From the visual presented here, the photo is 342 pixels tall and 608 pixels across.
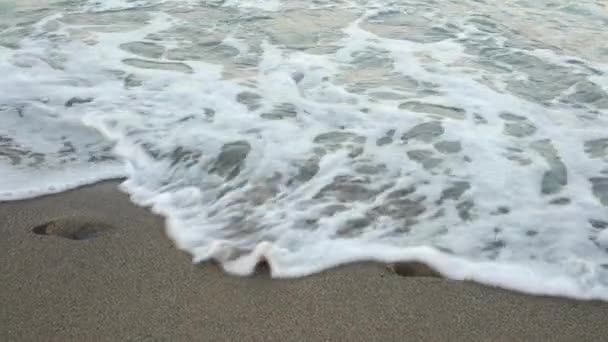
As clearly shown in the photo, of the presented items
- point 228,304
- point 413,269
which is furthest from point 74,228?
point 413,269

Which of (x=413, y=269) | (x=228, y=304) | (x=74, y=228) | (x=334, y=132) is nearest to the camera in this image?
Result: (x=228, y=304)

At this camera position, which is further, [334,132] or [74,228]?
[334,132]

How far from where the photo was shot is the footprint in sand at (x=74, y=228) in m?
2.66

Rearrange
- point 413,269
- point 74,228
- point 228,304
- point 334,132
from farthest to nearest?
point 334,132
point 74,228
point 413,269
point 228,304

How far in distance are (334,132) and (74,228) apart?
1.46m

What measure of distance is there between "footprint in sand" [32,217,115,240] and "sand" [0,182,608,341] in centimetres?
6

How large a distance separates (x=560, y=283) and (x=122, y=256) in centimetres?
161

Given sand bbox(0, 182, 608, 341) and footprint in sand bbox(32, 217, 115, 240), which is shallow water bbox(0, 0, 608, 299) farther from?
footprint in sand bbox(32, 217, 115, 240)

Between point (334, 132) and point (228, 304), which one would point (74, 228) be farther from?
point (334, 132)

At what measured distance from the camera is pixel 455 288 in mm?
2344

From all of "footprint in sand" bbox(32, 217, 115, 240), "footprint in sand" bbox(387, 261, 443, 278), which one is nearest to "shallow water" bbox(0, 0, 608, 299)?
"footprint in sand" bbox(387, 261, 443, 278)

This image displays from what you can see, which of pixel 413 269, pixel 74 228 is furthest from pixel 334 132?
pixel 74 228

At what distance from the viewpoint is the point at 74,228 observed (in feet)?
8.87

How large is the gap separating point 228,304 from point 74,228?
Result: 2.79 ft
